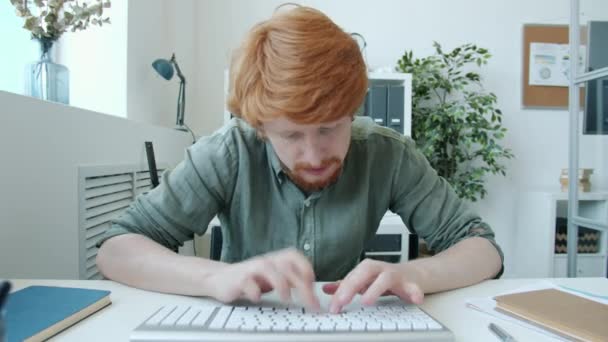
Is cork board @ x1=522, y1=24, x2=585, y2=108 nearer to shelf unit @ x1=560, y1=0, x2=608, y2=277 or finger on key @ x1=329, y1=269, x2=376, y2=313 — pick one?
shelf unit @ x1=560, y1=0, x2=608, y2=277

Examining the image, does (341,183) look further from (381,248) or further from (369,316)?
(381,248)

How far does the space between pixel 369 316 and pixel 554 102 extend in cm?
269

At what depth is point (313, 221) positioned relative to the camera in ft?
2.88

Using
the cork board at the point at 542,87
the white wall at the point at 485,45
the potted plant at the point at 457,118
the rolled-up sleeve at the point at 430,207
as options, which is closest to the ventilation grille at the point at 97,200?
the rolled-up sleeve at the point at 430,207

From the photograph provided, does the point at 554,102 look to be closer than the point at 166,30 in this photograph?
No

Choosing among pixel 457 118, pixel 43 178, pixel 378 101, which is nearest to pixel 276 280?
pixel 43 178

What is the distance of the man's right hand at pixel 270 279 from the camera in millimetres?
536

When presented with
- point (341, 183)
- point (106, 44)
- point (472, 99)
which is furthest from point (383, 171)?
point (472, 99)

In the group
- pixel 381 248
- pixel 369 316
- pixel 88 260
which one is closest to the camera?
pixel 369 316

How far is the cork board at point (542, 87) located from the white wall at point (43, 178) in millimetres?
2445

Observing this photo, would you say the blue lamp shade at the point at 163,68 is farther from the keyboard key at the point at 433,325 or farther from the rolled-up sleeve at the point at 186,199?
the keyboard key at the point at 433,325

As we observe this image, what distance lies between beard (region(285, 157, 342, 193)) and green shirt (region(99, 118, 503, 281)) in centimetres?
2

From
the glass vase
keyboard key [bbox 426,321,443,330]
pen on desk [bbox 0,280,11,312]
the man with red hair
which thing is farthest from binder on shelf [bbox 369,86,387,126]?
pen on desk [bbox 0,280,11,312]

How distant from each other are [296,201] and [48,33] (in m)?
0.90
